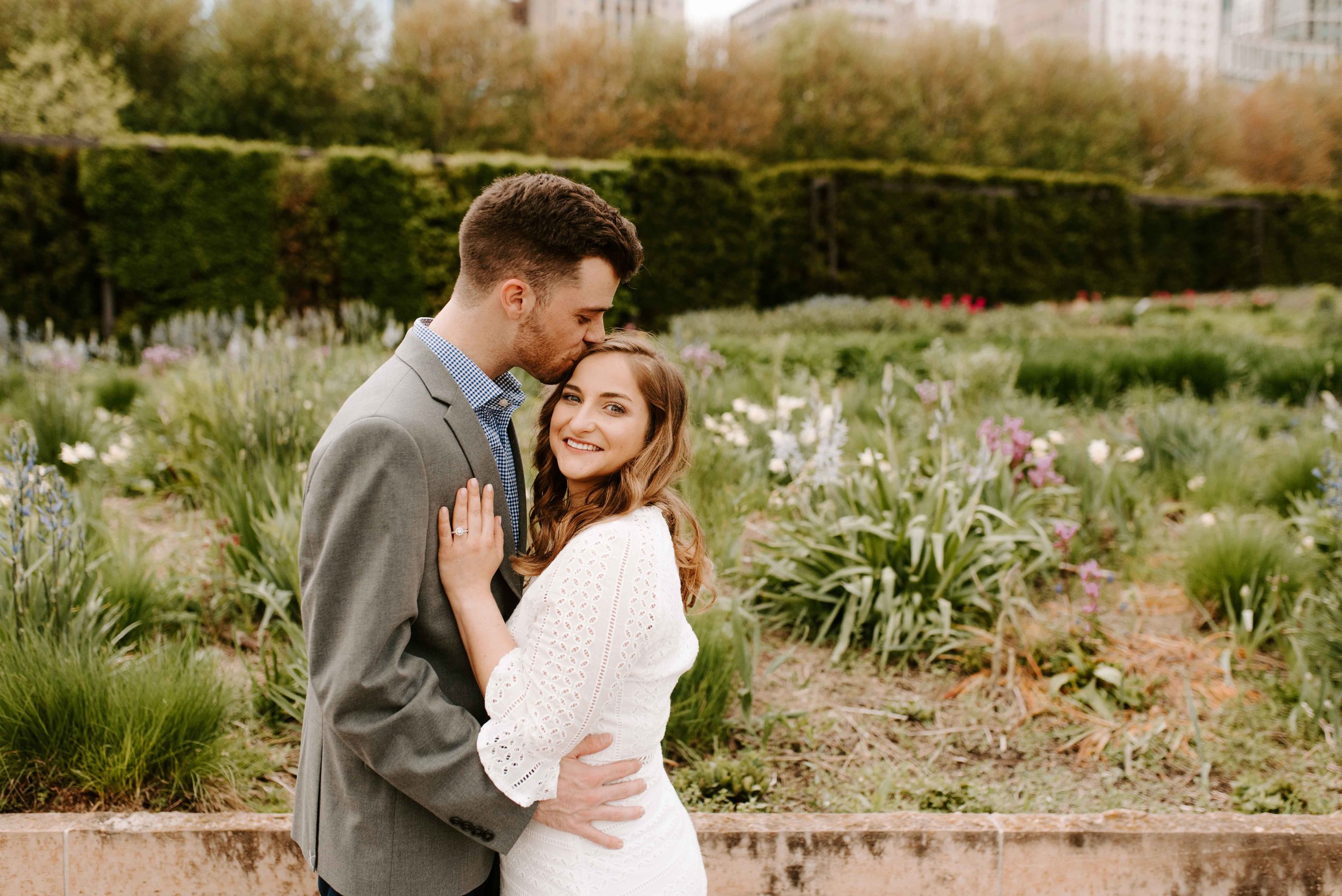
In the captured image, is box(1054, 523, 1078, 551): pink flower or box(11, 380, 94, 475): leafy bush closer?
box(1054, 523, 1078, 551): pink flower

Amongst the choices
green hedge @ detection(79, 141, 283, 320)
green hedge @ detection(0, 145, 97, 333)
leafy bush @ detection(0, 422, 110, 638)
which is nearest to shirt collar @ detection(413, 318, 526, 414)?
leafy bush @ detection(0, 422, 110, 638)

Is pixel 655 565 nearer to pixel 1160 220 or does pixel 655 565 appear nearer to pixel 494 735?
pixel 494 735

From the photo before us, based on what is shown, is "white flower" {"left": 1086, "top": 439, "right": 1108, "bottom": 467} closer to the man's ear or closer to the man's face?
the man's face

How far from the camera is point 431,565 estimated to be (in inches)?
57.4

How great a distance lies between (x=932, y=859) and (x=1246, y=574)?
7.60 ft

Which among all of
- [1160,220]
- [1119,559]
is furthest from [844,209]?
[1119,559]

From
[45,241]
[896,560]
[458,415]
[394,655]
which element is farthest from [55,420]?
[45,241]

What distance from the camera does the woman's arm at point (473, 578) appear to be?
1.46 meters

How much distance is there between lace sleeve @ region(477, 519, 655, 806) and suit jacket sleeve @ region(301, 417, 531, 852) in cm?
→ 6

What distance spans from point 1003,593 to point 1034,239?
54.0 ft

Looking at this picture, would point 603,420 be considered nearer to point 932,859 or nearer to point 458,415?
point 458,415

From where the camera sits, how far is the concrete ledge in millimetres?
2396

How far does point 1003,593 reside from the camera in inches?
138

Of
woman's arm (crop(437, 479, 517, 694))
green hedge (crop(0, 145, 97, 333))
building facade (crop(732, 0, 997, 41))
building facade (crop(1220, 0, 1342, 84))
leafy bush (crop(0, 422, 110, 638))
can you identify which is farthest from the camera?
building facade (crop(1220, 0, 1342, 84))
